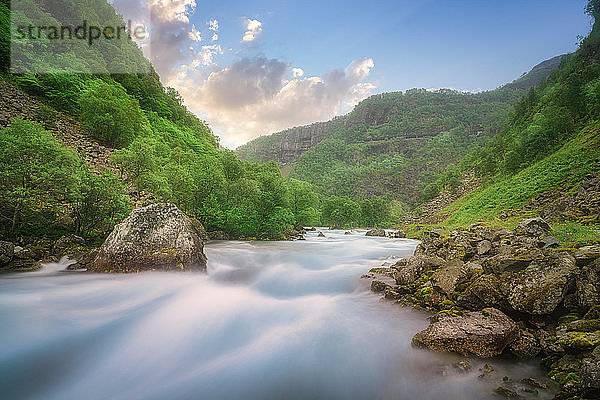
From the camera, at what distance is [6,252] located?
972cm

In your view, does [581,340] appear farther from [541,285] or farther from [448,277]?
[448,277]

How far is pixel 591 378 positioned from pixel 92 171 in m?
20.5

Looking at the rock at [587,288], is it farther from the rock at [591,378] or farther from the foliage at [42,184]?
the foliage at [42,184]

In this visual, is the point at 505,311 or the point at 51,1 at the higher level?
the point at 51,1

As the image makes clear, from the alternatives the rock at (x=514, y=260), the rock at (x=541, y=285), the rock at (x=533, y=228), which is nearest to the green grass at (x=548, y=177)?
the rock at (x=533, y=228)

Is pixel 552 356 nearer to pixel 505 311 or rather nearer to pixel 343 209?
pixel 505 311

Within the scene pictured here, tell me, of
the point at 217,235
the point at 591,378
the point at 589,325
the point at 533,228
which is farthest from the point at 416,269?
the point at 217,235

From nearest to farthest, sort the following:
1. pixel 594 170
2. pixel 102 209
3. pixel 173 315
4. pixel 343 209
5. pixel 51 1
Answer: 1. pixel 173 315
2. pixel 102 209
3. pixel 594 170
4. pixel 51 1
5. pixel 343 209

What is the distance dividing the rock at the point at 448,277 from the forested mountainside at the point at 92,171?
15.5 meters

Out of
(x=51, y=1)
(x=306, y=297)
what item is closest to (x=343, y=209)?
(x=306, y=297)

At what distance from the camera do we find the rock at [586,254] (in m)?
5.90

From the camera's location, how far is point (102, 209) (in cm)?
1337

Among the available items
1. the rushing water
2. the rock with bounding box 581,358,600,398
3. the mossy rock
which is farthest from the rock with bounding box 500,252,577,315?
the rock with bounding box 581,358,600,398

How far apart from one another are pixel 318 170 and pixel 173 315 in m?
191
